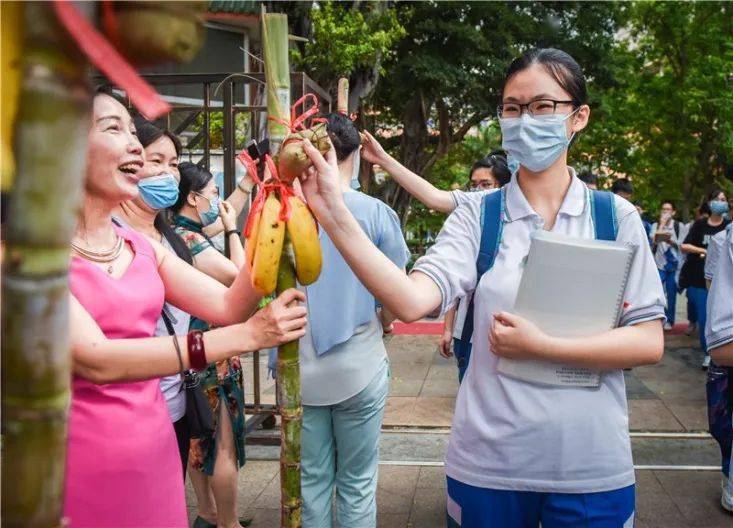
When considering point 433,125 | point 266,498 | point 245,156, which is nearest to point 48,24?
point 245,156

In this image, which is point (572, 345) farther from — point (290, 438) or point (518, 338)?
point (290, 438)

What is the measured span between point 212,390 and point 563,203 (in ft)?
6.47

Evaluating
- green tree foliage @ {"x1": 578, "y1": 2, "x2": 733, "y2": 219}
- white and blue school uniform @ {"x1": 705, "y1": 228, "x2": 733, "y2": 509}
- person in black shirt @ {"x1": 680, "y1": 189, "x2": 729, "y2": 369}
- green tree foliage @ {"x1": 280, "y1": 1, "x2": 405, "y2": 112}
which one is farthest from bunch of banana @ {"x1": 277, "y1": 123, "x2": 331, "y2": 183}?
green tree foliage @ {"x1": 578, "y1": 2, "x2": 733, "y2": 219}

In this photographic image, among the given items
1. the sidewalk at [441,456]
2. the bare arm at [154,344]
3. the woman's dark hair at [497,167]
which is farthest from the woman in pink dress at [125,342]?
the woman's dark hair at [497,167]

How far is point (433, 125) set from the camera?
19078 mm

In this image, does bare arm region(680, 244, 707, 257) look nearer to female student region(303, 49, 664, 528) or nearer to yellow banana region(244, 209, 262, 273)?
female student region(303, 49, 664, 528)

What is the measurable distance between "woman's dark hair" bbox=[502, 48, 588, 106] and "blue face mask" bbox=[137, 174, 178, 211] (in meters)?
1.49

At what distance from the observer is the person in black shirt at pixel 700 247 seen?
816 centimetres

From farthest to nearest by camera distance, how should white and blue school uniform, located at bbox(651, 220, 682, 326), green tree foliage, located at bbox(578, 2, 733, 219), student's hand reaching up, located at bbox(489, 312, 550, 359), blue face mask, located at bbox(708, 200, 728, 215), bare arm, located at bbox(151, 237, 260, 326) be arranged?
green tree foliage, located at bbox(578, 2, 733, 219) < white and blue school uniform, located at bbox(651, 220, 682, 326) < blue face mask, located at bbox(708, 200, 728, 215) < bare arm, located at bbox(151, 237, 260, 326) < student's hand reaching up, located at bbox(489, 312, 550, 359)

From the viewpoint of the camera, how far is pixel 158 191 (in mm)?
2816

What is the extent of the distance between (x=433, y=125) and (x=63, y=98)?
19.1 meters

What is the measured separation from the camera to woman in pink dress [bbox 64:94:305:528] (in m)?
1.58

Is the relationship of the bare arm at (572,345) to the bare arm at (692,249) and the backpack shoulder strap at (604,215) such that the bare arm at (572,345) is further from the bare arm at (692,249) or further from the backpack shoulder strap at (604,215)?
the bare arm at (692,249)

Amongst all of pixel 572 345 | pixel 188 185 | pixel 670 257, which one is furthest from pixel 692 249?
pixel 572 345
